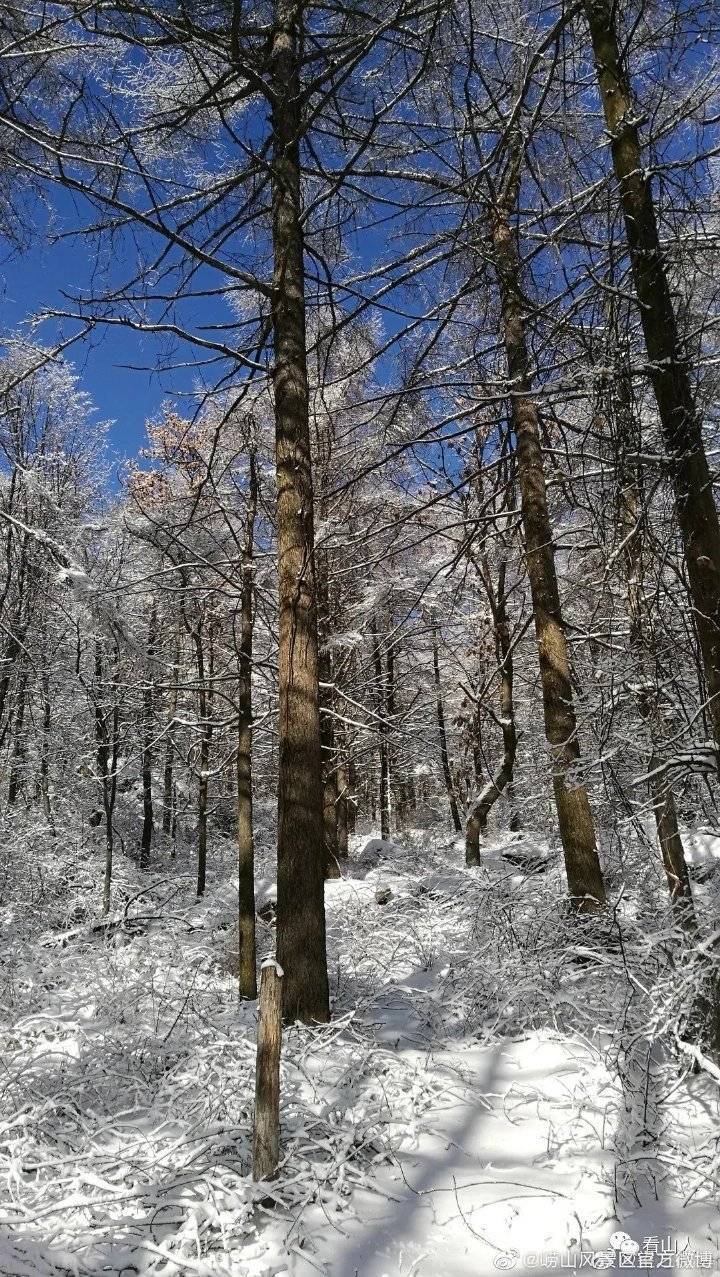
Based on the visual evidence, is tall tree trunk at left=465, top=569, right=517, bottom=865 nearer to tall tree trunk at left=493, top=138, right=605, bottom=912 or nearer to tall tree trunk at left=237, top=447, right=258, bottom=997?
tall tree trunk at left=493, top=138, right=605, bottom=912

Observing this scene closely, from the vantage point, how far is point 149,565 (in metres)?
14.5

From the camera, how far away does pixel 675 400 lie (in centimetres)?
307

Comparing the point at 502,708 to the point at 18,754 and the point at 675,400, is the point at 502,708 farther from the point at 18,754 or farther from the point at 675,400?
A: the point at 18,754

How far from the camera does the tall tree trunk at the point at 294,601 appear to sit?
4.49 m

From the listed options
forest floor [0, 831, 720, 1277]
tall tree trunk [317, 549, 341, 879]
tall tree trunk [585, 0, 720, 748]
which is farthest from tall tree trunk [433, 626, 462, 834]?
tall tree trunk [585, 0, 720, 748]

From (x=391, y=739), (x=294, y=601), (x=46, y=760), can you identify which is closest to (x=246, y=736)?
(x=391, y=739)

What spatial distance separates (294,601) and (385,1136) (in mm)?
3248

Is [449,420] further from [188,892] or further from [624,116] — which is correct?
[188,892]

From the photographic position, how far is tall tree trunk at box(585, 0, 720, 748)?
293 cm

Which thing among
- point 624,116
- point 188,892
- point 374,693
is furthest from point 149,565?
point 624,116

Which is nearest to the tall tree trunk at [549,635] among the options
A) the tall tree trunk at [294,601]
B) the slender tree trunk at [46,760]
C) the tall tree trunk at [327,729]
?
the tall tree trunk at [294,601]

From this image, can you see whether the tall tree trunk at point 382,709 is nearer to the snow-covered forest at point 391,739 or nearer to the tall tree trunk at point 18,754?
the snow-covered forest at point 391,739

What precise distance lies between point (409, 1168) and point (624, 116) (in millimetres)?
5099

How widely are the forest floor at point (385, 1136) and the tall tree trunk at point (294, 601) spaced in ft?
1.82
